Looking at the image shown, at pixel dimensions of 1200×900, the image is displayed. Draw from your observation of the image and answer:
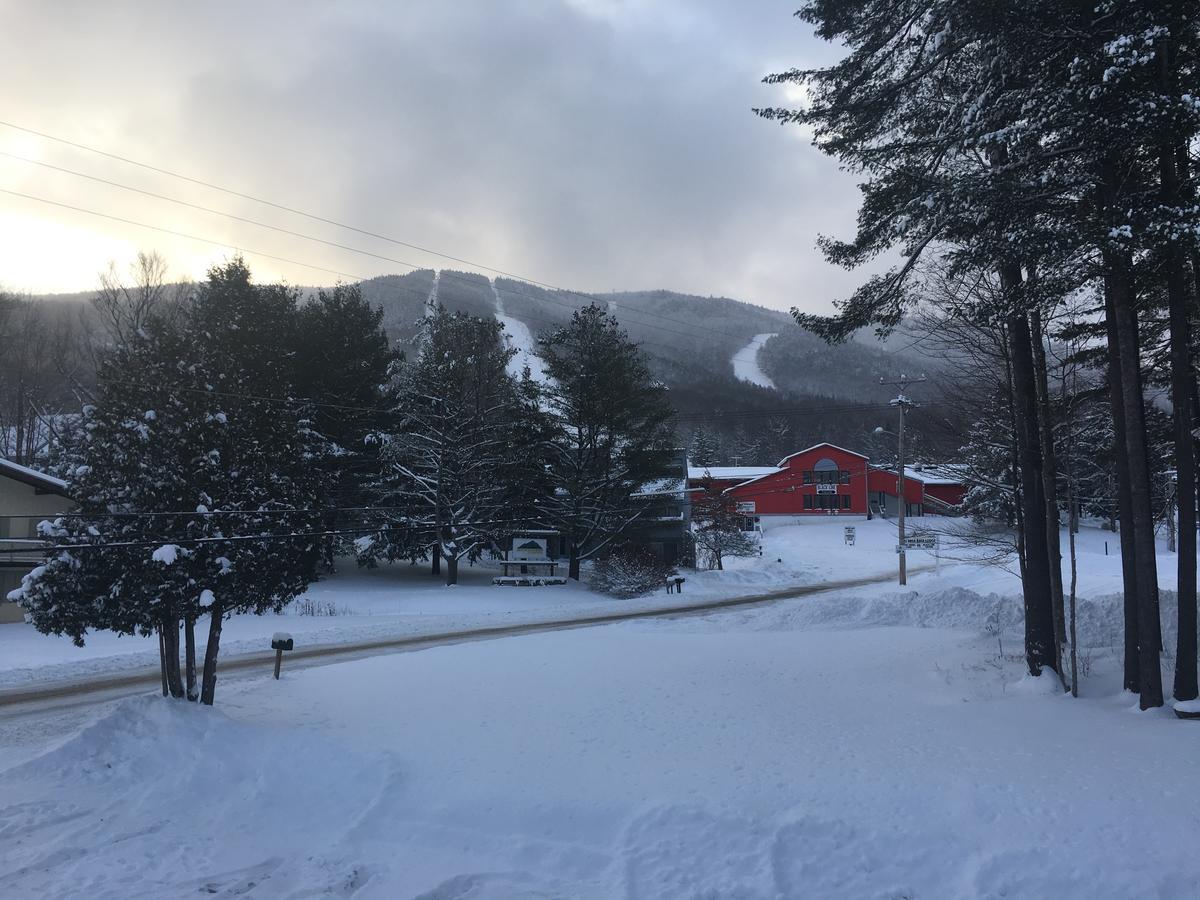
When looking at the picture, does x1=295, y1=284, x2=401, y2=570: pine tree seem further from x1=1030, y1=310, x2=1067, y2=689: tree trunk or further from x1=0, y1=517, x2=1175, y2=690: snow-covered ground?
x1=1030, y1=310, x2=1067, y2=689: tree trunk

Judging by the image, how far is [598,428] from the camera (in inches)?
1379

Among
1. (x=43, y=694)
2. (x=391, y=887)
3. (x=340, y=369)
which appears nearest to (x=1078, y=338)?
(x=391, y=887)

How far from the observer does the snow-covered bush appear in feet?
109

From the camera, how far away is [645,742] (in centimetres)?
978

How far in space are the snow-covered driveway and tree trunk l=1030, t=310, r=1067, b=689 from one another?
1.18 metres

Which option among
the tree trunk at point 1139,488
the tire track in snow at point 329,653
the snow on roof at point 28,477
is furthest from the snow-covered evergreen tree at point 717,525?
the tree trunk at point 1139,488

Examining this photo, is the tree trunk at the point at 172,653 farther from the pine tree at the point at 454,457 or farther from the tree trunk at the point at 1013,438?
the pine tree at the point at 454,457

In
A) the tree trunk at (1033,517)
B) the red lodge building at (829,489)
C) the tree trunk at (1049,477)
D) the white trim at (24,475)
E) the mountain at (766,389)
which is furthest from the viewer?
the mountain at (766,389)

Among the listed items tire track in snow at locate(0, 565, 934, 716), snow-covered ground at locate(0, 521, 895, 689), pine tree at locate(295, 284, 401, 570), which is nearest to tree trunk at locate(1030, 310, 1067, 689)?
tire track in snow at locate(0, 565, 934, 716)

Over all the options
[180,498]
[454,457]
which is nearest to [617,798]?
[180,498]

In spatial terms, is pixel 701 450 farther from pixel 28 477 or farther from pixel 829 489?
pixel 28 477

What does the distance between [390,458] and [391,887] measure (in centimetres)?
2810

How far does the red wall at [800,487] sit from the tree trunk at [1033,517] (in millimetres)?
54907

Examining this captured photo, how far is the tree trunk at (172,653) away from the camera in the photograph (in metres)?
10.5
